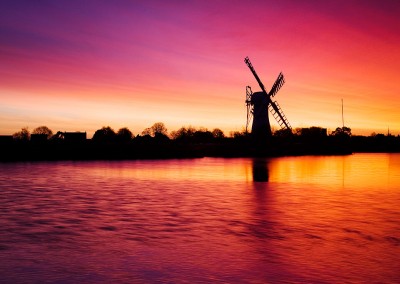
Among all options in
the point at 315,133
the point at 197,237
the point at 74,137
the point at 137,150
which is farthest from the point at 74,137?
the point at 315,133

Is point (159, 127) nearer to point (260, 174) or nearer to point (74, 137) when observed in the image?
point (74, 137)

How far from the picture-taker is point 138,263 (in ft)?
27.5

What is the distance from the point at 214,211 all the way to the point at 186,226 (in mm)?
2932

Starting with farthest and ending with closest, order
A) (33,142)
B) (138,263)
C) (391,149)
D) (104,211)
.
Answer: (391,149) → (33,142) → (104,211) → (138,263)

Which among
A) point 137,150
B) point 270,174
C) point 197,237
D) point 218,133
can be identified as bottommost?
point 197,237

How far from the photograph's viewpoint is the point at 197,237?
1079 centimetres

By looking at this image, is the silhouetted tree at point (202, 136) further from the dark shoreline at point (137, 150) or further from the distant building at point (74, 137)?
the distant building at point (74, 137)

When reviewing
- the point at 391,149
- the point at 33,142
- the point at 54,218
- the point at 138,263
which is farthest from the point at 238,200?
the point at 391,149

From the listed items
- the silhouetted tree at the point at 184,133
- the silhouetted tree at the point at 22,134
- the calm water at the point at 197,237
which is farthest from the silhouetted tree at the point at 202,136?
the calm water at the point at 197,237

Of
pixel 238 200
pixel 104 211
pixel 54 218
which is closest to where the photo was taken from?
pixel 54 218

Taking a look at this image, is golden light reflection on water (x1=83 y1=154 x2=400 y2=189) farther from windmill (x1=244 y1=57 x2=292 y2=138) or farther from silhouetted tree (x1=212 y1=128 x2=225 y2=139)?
silhouetted tree (x1=212 y1=128 x2=225 y2=139)

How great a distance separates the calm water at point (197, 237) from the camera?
7.79 metres

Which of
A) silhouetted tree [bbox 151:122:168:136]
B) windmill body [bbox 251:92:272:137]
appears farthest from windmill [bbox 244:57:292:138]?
silhouetted tree [bbox 151:122:168:136]

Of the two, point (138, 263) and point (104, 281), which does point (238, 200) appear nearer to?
point (138, 263)
